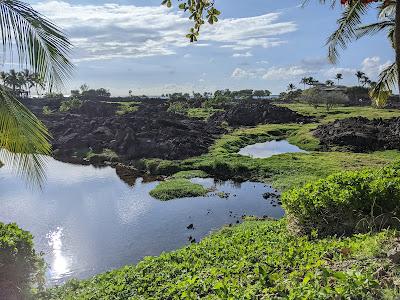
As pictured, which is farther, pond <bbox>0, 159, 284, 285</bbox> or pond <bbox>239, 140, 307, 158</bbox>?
pond <bbox>239, 140, 307, 158</bbox>

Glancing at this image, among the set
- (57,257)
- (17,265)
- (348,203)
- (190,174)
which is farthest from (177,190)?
(348,203)

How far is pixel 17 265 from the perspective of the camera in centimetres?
1289

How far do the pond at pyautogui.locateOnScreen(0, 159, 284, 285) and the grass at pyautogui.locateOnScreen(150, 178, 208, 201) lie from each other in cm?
97

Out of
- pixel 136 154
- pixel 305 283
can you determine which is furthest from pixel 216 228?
pixel 136 154

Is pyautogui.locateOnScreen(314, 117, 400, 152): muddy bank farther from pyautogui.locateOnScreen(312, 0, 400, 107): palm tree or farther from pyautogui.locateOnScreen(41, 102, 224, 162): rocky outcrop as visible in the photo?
pyautogui.locateOnScreen(312, 0, 400, 107): palm tree

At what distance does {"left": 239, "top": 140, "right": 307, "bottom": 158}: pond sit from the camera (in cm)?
6406

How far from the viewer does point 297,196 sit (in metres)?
14.1

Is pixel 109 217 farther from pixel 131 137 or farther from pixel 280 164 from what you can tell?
pixel 131 137

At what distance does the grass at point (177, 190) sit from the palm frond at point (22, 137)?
98.2 feet

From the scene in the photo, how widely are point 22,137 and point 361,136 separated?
59462mm

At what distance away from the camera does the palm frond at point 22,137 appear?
9867 mm

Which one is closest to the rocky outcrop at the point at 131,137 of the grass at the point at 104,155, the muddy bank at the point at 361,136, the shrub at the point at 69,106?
the grass at the point at 104,155

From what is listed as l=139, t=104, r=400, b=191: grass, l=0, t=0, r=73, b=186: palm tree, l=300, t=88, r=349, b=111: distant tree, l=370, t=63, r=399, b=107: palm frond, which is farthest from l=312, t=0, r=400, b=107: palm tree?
l=300, t=88, r=349, b=111: distant tree

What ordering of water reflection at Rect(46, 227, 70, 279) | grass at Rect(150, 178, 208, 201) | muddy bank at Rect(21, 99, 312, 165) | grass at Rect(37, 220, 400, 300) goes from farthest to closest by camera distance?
1. muddy bank at Rect(21, 99, 312, 165)
2. grass at Rect(150, 178, 208, 201)
3. water reflection at Rect(46, 227, 70, 279)
4. grass at Rect(37, 220, 400, 300)
